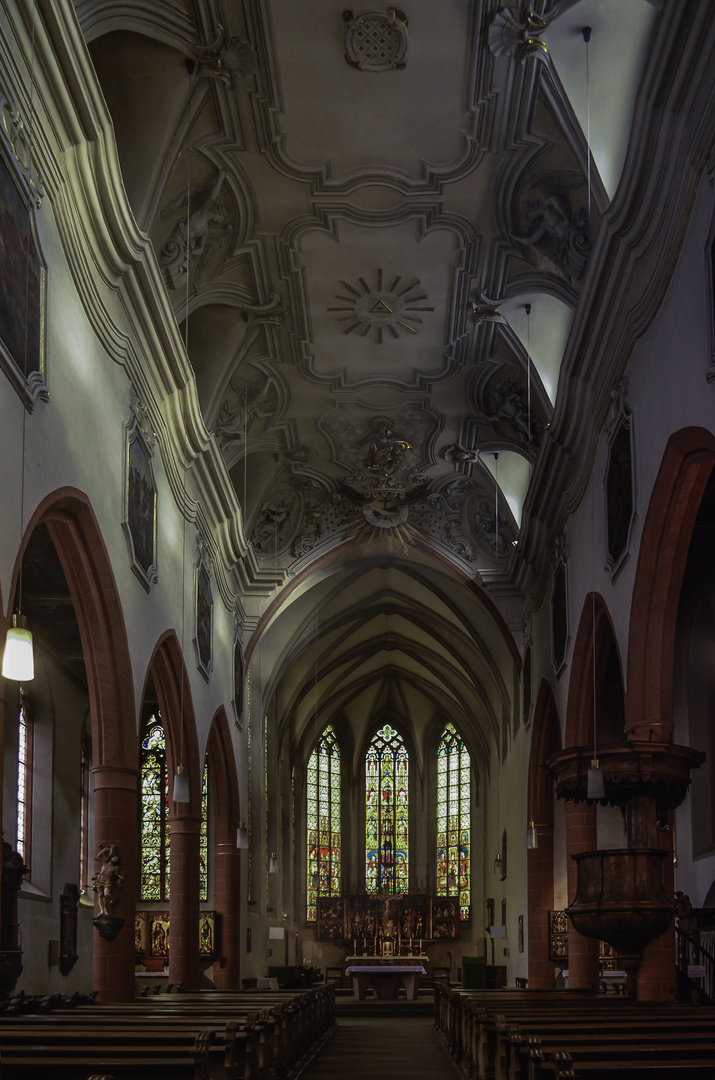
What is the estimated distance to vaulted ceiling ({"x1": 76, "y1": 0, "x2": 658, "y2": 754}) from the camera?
12484 millimetres

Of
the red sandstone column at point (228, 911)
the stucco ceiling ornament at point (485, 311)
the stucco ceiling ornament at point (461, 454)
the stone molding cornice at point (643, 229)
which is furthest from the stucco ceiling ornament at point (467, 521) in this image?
the red sandstone column at point (228, 911)

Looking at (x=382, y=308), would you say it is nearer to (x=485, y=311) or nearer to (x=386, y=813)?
(x=485, y=311)

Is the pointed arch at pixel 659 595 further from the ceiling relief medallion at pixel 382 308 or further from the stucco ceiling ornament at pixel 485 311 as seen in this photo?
the ceiling relief medallion at pixel 382 308

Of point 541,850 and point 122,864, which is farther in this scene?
point 541,850

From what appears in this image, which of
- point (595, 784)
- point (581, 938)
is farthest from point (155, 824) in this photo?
point (595, 784)

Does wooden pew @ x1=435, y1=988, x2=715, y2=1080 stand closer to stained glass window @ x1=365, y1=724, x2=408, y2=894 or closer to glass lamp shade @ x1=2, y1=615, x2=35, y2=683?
glass lamp shade @ x1=2, y1=615, x2=35, y2=683

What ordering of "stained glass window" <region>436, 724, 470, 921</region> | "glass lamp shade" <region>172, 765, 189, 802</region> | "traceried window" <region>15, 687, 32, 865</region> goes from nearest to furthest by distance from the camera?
"glass lamp shade" <region>172, 765, 189, 802</region> < "traceried window" <region>15, 687, 32, 865</region> < "stained glass window" <region>436, 724, 470, 921</region>

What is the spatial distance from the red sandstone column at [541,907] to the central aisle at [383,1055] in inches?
86.2

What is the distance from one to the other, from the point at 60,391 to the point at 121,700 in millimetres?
3966

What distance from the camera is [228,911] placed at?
71.7ft

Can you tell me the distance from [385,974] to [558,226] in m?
16.9

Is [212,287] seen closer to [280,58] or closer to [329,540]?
[280,58]

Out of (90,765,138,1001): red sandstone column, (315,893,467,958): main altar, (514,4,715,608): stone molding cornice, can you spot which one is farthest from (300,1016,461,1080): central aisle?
(315,893,467,958): main altar

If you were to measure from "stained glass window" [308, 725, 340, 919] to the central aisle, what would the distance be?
47.6 feet
